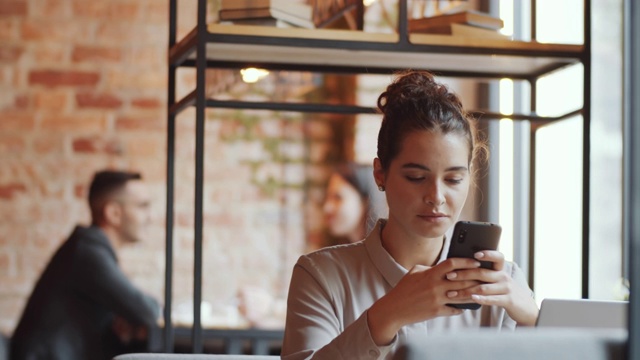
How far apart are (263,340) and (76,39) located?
5.68ft

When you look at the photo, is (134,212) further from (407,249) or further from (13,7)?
(407,249)

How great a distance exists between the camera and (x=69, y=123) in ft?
15.1

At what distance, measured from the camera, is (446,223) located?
5.85 ft

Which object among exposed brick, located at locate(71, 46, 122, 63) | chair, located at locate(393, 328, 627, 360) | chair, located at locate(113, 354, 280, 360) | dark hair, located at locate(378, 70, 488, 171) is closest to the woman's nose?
dark hair, located at locate(378, 70, 488, 171)

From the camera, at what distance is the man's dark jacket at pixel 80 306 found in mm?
3900

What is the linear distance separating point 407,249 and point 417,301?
0.97 ft

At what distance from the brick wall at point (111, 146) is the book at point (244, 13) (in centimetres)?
202

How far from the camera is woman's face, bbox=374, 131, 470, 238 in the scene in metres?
1.78

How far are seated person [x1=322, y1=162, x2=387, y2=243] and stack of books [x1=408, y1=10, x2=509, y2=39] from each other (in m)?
1.81

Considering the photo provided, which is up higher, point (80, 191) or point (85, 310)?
point (80, 191)

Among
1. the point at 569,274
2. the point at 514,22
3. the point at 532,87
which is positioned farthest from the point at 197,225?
the point at 514,22

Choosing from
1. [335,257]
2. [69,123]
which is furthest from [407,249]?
[69,123]

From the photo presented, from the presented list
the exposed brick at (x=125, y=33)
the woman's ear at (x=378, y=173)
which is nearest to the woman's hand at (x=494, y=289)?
the woman's ear at (x=378, y=173)

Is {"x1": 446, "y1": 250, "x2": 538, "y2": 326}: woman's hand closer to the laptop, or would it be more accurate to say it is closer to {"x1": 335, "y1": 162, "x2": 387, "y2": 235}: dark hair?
the laptop
